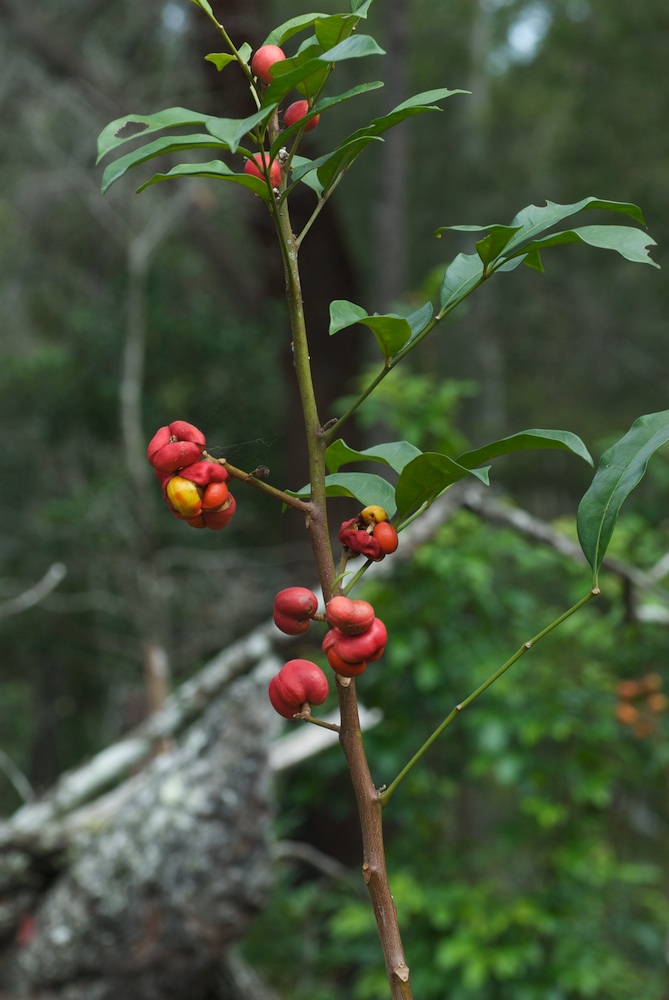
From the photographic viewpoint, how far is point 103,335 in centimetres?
555

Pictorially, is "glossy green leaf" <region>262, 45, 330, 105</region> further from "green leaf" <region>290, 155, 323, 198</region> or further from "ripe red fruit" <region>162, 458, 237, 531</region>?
"ripe red fruit" <region>162, 458, 237, 531</region>

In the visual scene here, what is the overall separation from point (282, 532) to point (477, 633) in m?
2.54

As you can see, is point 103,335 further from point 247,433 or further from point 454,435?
point 454,435

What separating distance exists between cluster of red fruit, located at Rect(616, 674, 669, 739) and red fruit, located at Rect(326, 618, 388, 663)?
6.57 ft

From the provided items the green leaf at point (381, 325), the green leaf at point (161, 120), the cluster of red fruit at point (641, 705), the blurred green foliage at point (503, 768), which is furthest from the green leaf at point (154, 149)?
the cluster of red fruit at point (641, 705)

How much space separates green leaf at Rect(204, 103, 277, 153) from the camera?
45 centimetres

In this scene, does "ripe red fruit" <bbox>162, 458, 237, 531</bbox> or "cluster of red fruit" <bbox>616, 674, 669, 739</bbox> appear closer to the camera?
"ripe red fruit" <bbox>162, 458, 237, 531</bbox>

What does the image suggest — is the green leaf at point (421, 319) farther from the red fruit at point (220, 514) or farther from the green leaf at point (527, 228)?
the red fruit at point (220, 514)

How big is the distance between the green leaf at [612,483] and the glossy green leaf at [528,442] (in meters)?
0.02

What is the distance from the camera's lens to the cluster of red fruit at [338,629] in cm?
48

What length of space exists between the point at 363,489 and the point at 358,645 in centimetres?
13

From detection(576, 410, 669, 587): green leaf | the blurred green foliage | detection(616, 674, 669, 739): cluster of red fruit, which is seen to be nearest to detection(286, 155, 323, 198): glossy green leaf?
detection(576, 410, 669, 587): green leaf

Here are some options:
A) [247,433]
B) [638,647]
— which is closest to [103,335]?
[247,433]

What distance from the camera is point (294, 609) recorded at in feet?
1.64
